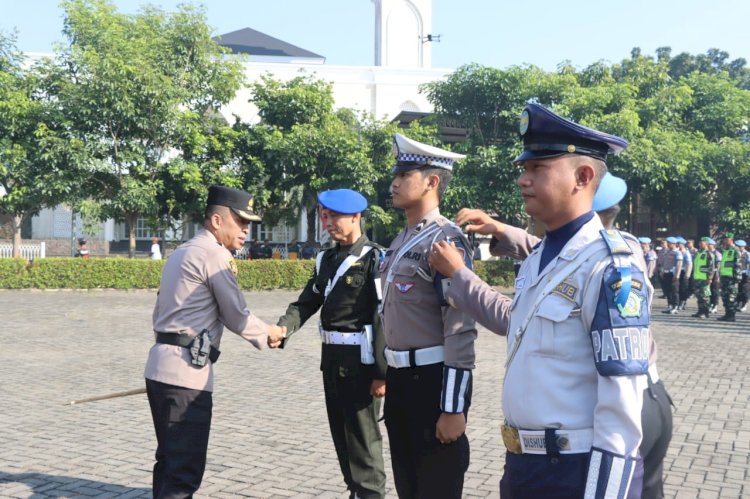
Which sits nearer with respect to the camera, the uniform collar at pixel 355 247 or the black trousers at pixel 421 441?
the black trousers at pixel 421 441

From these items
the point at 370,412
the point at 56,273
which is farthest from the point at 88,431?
the point at 56,273

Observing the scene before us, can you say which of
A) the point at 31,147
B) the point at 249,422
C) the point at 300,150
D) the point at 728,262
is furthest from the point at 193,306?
the point at 300,150

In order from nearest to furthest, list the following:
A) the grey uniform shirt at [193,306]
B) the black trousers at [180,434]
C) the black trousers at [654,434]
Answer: the black trousers at [654,434] → the black trousers at [180,434] → the grey uniform shirt at [193,306]

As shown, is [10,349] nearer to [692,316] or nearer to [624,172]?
[692,316]

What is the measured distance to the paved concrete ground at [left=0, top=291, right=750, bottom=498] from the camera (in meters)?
5.29

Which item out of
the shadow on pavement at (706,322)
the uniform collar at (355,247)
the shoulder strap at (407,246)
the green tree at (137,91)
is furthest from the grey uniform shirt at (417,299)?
the green tree at (137,91)

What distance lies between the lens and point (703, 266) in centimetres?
1855

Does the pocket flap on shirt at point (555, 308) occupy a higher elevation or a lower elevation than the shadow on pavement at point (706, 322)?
higher

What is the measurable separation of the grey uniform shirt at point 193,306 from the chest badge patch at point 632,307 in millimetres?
2592

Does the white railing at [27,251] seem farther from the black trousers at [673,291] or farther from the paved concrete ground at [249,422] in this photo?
the black trousers at [673,291]

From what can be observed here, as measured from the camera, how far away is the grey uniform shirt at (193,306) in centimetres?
407

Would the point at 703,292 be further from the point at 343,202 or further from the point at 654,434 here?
the point at 654,434

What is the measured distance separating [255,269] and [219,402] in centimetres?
1673

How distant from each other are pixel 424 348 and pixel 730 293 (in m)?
15.8
